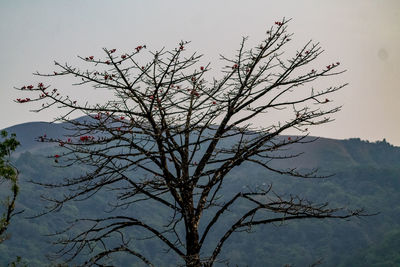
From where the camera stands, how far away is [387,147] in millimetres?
179125

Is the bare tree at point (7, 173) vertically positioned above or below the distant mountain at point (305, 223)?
below

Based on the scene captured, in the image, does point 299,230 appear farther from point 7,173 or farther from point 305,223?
point 7,173

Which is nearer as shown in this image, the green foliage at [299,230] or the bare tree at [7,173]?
the bare tree at [7,173]

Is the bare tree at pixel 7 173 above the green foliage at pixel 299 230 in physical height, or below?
below

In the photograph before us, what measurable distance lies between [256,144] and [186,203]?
4.63ft

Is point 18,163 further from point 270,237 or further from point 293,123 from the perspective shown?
point 293,123

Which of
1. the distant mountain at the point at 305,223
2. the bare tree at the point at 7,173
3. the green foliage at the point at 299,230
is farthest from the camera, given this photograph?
the distant mountain at the point at 305,223

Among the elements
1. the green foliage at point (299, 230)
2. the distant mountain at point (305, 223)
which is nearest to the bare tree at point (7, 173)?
the distant mountain at point (305, 223)

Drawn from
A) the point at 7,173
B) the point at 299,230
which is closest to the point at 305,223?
the point at 299,230

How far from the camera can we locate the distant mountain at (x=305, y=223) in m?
116

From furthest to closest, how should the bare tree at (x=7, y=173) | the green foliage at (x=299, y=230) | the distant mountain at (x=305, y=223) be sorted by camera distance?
1. the distant mountain at (x=305, y=223)
2. the green foliage at (x=299, y=230)
3. the bare tree at (x=7, y=173)

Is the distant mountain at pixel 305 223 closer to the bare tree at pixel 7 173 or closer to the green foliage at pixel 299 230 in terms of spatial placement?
the green foliage at pixel 299 230

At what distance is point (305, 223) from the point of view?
132 meters

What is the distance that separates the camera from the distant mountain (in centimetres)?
11612
